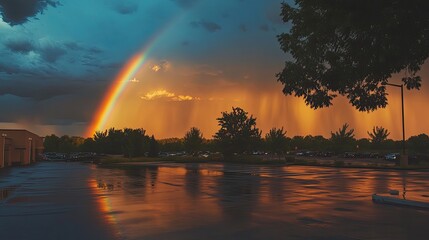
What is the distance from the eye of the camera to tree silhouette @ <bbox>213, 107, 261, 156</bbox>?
61.2 m

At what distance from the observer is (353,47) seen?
11.6 m

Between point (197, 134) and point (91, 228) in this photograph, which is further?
point (197, 134)

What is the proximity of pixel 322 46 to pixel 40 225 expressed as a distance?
948 cm

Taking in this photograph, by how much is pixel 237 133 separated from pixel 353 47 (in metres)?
50.3

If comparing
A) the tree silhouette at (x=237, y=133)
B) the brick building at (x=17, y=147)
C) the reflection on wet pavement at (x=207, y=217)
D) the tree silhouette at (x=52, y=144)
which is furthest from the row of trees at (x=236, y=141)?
the reflection on wet pavement at (x=207, y=217)

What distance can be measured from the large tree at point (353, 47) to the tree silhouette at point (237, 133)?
45400mm

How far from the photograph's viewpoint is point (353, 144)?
112750 mm

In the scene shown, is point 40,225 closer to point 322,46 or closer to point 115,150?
point 322,46

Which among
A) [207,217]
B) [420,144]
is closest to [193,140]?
[420,144]

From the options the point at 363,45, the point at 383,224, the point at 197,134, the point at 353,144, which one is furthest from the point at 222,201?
the point at 353,144

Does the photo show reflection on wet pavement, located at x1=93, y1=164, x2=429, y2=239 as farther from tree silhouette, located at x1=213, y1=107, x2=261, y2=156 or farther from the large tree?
tree silhouette, located at x1=213, y1=107, x2=261, y2=156

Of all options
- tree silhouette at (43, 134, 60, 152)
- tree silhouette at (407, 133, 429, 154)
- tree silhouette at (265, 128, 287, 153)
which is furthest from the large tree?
tree silhouette at (43, 134, 60, 152)

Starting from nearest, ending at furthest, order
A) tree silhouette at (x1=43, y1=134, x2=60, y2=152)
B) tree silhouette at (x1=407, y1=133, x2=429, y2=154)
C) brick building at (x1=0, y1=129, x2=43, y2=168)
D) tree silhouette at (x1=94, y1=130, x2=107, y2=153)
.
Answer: brick building at (x1=0, y1=129, x2=43, y2=168) → tree silhouette at (x1=407, y1=133, x2=429, y2=154) → tree silhouette at (x1=94, y1=130, x2=107, y2=153) → tree silhouette at (x1=43, y1=134, x2=60, y2=152)

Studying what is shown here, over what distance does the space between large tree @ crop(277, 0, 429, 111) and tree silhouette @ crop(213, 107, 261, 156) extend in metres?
45.4
